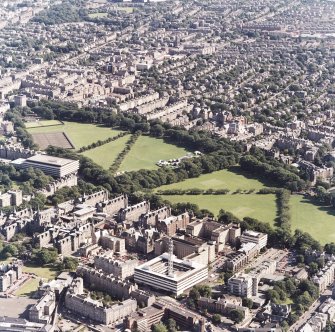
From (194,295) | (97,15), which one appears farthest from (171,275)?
(97,15)

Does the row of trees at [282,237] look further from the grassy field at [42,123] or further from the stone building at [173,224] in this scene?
the grassy field at [42,123]

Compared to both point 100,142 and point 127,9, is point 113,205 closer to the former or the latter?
point 100,142

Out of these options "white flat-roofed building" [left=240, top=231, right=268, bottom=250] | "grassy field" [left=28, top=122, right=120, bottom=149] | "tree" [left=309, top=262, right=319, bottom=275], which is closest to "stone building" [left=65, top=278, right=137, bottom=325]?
"white flat-roofed building" [left=240, top=231, right=268, bottom=250]

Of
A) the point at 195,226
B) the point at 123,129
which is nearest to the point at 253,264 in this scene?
the point at 195,226

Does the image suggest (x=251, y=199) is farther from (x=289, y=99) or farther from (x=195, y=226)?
(x=289, y=99)

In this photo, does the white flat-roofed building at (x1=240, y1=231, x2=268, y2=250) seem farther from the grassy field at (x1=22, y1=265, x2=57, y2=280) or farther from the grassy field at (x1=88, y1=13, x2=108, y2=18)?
the grassy field at (x1=88, y1=13, x2=108, y2=18)

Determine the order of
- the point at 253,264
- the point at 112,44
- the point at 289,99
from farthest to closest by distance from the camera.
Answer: the point at 112,44
the point at 289,99
the point at 253,264

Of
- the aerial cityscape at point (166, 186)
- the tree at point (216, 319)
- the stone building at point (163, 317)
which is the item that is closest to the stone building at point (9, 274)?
the aerial cityscape at point (166, 186)
